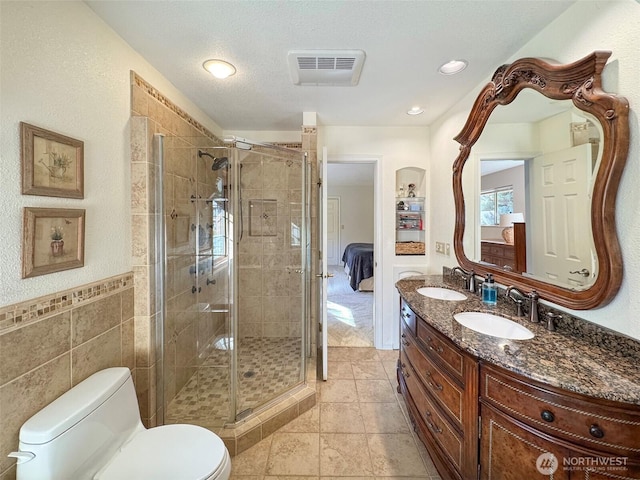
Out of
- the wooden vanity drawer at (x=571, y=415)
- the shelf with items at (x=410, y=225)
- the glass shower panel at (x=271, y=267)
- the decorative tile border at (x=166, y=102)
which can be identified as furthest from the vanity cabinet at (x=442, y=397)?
the decorative tile border at (x=166, y=102)

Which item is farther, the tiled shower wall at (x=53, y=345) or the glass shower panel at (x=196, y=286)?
the glass shower panel at (x=196, y=286)

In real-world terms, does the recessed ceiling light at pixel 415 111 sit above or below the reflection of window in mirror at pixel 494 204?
→ above

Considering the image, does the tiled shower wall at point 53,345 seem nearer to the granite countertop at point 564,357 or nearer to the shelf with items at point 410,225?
the granite countertop at point 564,357

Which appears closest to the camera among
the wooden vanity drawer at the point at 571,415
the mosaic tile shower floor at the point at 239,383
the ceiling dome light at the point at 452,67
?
the wooden vanity drawer at the point at 571,415

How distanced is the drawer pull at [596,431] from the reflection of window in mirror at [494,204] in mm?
1190

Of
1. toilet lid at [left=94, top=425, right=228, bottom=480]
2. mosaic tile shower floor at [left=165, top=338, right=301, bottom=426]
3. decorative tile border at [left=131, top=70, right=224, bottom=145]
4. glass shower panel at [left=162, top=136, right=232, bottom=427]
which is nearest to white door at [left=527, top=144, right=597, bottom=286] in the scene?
toilet lid at [left=94, top=425, right=228, bottom=480]

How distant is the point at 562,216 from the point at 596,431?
0.94 metres

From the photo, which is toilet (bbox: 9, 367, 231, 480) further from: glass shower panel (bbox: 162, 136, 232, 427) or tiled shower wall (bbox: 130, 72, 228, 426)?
glass shower panel (bbox: 162, 136, 232, 427)

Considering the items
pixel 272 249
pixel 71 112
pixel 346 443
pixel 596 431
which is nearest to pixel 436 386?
pixel 596 431

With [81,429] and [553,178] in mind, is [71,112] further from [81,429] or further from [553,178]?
[553,178]

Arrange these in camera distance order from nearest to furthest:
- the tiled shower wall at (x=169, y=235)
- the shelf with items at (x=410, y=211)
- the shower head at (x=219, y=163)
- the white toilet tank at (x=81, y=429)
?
the white toilet tank at (x=81, y=429) < the tiled shower wall at (x=169, y=235) < the shower head at (x=219, y=163) < the shelf with items at (x=410, y=211)

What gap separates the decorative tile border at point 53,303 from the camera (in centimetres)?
92

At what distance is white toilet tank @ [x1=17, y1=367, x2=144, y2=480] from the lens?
88cm

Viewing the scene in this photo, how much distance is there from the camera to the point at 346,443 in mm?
1674
